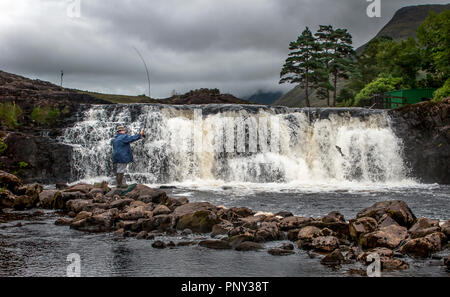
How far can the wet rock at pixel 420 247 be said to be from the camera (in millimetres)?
9483

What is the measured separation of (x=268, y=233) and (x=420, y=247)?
3492 mm

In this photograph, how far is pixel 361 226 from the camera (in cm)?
1098

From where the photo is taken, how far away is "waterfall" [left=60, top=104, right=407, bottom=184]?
2761cm

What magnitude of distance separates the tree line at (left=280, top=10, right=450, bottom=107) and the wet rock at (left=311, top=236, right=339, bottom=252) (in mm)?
33666

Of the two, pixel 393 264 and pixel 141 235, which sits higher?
pixel 141 235

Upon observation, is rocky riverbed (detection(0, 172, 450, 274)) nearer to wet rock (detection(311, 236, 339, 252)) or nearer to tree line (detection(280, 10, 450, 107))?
wet rock (detection(311, 236, 339, 252))

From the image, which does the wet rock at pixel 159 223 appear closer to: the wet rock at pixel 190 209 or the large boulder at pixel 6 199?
the wet rock at pixel 190 209

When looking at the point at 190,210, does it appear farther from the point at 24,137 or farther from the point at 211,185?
the point at 24,137

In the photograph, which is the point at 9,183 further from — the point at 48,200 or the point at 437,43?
the point at 437,43

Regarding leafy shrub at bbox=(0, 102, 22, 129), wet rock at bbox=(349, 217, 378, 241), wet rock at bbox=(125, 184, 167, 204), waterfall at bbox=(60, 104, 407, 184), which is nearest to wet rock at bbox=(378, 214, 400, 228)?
wet rock at bbox=(349, 217, 378, 241)

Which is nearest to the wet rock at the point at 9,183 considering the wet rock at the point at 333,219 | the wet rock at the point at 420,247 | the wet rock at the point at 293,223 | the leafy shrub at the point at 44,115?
the wet rock at the point at 293,223

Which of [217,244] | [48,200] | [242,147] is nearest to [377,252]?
[217,244]

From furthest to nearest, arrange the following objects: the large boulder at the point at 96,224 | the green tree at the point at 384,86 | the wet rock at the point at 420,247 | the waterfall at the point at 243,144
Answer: the green tree at the point at 384,86 → the waterfall at the point at 243,144 → the large boulder at the point at 96,224 → the wet rock at the point at 420,247
